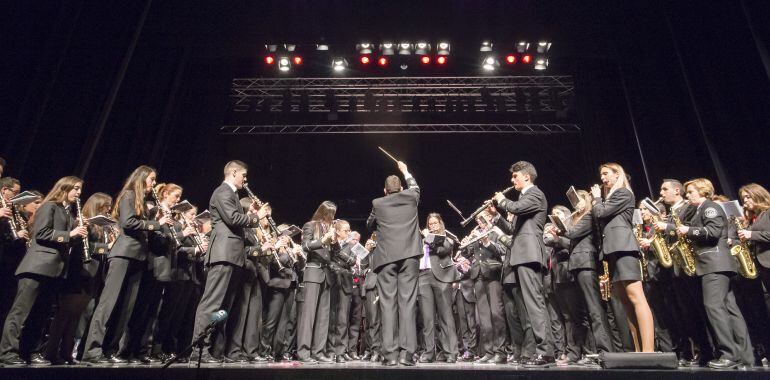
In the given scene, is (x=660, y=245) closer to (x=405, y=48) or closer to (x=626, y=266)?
(x=626, y=266)

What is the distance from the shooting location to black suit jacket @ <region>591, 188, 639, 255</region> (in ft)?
14.3

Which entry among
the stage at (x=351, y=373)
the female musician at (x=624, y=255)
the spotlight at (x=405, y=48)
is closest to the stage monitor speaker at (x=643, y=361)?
the stage at (x=351, y=373)

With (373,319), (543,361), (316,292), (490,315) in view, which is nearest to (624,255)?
(543,361)

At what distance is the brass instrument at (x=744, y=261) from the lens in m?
5.10

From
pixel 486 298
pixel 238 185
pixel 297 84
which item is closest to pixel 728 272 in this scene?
pixel 486 298

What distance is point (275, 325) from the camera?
20.8 feet

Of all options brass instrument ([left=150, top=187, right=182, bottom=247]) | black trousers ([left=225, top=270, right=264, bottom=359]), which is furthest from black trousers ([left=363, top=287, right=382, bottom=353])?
brass instrument ([left=150, top=187, right=182, bottom=247])

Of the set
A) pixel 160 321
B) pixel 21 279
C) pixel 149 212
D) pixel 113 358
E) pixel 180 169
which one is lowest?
pixel 113 358

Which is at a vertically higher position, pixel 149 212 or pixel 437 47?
pixel 437 47

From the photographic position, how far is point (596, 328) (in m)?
4.80

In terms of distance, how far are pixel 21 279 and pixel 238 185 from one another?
2.22m

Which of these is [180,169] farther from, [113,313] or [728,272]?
[728,272]

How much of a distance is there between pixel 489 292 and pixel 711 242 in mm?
2656

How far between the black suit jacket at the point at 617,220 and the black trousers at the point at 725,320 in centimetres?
103
